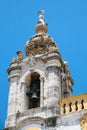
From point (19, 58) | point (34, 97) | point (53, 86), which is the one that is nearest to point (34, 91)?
point (34, 97)

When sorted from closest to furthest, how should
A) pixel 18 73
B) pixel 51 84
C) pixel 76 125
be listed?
1. pixel 76 125
2. pixel 51 84
3. pixel 18 73

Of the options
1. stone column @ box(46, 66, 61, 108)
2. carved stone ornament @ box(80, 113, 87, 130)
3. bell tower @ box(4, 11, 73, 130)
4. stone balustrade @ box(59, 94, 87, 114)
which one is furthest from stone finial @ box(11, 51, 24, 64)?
carved stone ornament @ box(80, 113, 87, 130)

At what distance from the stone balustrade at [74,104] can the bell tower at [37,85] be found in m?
0.34

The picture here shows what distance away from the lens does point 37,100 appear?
2431 cm

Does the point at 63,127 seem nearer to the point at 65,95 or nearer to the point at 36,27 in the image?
the point at 65,95

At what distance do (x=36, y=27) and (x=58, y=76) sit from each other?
539 centimetres

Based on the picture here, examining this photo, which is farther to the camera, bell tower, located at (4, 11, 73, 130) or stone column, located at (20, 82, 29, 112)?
stone column, located at (20, 82, 29, 112)

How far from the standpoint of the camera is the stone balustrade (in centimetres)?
2198

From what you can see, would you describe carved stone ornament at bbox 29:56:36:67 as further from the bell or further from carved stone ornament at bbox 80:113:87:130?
carved stone ornament at bbox 80:113:87:130

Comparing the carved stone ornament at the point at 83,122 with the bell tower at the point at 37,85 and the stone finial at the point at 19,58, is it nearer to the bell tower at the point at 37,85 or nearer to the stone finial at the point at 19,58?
the bell tower at the point at 37,85

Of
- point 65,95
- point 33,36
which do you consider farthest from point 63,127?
point 33,36

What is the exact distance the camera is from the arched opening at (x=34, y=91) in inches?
957

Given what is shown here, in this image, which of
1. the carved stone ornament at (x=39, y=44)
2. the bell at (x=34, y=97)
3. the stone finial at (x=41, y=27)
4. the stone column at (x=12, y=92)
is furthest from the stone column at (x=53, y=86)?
the stone finial at (x=41, y=27)

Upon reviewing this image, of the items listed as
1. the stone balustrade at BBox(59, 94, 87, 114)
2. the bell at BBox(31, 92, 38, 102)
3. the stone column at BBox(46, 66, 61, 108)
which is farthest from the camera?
the bell at BBox(31, 92, 38, 102)
